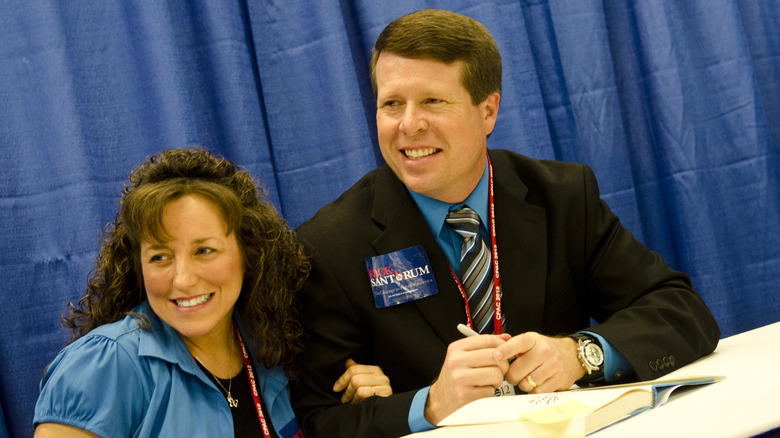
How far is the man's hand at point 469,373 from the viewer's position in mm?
1199

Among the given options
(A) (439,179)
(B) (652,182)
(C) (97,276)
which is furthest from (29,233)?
(B) (652,182)

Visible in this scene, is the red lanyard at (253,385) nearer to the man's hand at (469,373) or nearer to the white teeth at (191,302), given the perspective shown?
the white teeth at (191,302)

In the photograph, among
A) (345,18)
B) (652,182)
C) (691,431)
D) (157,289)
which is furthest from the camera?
(652,182)

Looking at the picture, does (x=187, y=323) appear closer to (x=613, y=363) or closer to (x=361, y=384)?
(x=361, y=384)

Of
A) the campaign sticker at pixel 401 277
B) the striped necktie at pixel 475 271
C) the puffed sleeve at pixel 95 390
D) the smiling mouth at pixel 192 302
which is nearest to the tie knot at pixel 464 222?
the striped necktie at pixel 475 271

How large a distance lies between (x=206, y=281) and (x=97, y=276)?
12.1 inches

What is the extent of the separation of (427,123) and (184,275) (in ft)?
2.12

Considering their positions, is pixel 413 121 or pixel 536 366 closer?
pixel 536 366

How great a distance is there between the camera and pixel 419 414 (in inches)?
49.7

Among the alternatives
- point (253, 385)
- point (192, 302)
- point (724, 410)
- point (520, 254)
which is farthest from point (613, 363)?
point (192, 302)

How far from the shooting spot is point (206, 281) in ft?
4.56

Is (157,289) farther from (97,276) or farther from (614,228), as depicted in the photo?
(614,228)

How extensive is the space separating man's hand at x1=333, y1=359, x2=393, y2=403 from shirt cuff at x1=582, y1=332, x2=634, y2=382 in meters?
0.45

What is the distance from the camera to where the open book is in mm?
924
